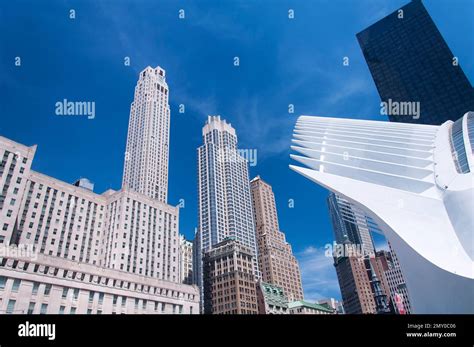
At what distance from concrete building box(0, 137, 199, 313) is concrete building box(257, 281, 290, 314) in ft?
77.0

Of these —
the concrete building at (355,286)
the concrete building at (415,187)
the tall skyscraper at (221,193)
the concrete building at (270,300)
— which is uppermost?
the tall skyscraper at (221,193)

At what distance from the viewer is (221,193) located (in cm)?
12056

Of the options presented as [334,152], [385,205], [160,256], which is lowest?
[385,205]

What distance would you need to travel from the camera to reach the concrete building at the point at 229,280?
269ft

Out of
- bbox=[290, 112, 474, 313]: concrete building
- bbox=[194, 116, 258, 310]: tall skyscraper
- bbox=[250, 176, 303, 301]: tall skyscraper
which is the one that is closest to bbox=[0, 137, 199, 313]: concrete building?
bbox=[290, 112, 474, 313]: concrete building

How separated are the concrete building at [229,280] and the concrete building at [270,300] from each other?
139 cm

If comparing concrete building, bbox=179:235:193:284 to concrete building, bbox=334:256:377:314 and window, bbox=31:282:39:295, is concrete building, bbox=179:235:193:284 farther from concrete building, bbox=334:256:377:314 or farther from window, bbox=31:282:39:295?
window, bbox=31:282:39:295

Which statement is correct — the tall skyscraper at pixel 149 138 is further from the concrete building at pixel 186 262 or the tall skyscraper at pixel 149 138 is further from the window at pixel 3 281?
the window at pixel 3 281

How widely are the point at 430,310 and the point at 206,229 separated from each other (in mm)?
101378

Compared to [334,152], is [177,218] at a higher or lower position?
higher

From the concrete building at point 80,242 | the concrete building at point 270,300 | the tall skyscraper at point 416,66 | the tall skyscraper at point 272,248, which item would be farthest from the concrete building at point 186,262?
the tall skyscraper at point 416,66
